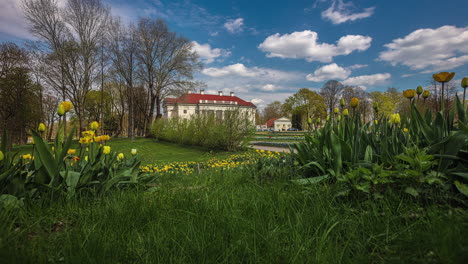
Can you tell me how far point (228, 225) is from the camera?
141 cm

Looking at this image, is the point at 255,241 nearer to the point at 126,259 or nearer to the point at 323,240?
the point at 323,240

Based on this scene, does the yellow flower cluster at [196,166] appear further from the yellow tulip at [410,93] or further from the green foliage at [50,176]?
the yellow tulip at [410,93]

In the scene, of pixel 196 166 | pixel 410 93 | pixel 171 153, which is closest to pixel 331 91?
pixel 171 153

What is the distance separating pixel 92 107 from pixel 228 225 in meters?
35.8

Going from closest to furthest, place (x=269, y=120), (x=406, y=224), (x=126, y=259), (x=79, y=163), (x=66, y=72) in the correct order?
(x=126, y=259) → (x=406, y=224) → (x=79, y=163) → (x=66, y=72) → (x=269, y=120)

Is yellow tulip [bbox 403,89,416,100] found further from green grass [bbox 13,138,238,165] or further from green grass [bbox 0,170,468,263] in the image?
green grass [bbox 13,138,238,165]

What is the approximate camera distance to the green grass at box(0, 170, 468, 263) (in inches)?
41.4

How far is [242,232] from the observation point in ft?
4.24

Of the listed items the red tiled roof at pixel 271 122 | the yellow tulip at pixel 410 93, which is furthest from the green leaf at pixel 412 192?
the red tiled roof at pixel 271 122

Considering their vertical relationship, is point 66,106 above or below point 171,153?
above

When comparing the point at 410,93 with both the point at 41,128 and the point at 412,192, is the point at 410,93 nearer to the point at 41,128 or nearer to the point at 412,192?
the point at 412,192

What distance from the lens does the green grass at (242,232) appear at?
3.45ft

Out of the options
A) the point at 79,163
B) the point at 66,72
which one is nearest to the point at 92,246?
the point at 79,163

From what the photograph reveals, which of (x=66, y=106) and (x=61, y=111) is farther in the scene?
(x=66, y=106)
